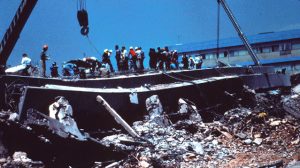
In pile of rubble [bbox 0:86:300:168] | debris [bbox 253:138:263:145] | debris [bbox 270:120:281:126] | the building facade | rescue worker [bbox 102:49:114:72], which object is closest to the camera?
pile of rubble [bbox 0:86:300:168]

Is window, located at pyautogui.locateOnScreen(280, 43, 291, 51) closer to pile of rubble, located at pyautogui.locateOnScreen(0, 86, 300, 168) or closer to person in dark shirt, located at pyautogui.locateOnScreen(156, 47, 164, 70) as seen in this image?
person in dark shirt, located at pyautogui.locateOnScreen(156, 47, 164, 70)

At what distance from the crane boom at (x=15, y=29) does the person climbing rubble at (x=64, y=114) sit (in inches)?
184

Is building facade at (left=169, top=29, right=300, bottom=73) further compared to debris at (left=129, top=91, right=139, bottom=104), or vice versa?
building facade at (left=169, top=29, right=300, bottom=73)

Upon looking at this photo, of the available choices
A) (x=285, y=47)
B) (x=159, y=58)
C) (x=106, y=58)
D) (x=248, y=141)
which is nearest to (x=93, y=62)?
(x=106, y=58)

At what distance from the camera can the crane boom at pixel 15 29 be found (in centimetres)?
1336

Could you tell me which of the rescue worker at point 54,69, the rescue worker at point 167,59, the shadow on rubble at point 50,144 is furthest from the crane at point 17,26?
the shadow on rubble at point 50,144

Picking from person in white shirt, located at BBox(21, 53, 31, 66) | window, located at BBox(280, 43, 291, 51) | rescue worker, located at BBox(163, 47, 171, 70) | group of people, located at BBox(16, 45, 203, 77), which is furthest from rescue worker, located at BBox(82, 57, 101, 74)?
window, located at BBox(280, 43, 291, 51)

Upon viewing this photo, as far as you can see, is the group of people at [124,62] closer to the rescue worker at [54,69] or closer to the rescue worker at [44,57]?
the rescue worker at [54,69]

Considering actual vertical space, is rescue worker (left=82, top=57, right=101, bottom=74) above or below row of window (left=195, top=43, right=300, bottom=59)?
below

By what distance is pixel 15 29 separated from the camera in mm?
13383

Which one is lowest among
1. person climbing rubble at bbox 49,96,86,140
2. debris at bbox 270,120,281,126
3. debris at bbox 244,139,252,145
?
debris at bbox 244,139,252,145

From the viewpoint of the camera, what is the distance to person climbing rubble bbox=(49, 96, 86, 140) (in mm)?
8943

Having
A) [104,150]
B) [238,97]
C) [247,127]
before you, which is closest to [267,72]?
[238,97]

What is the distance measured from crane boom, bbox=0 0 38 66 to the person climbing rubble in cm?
469
